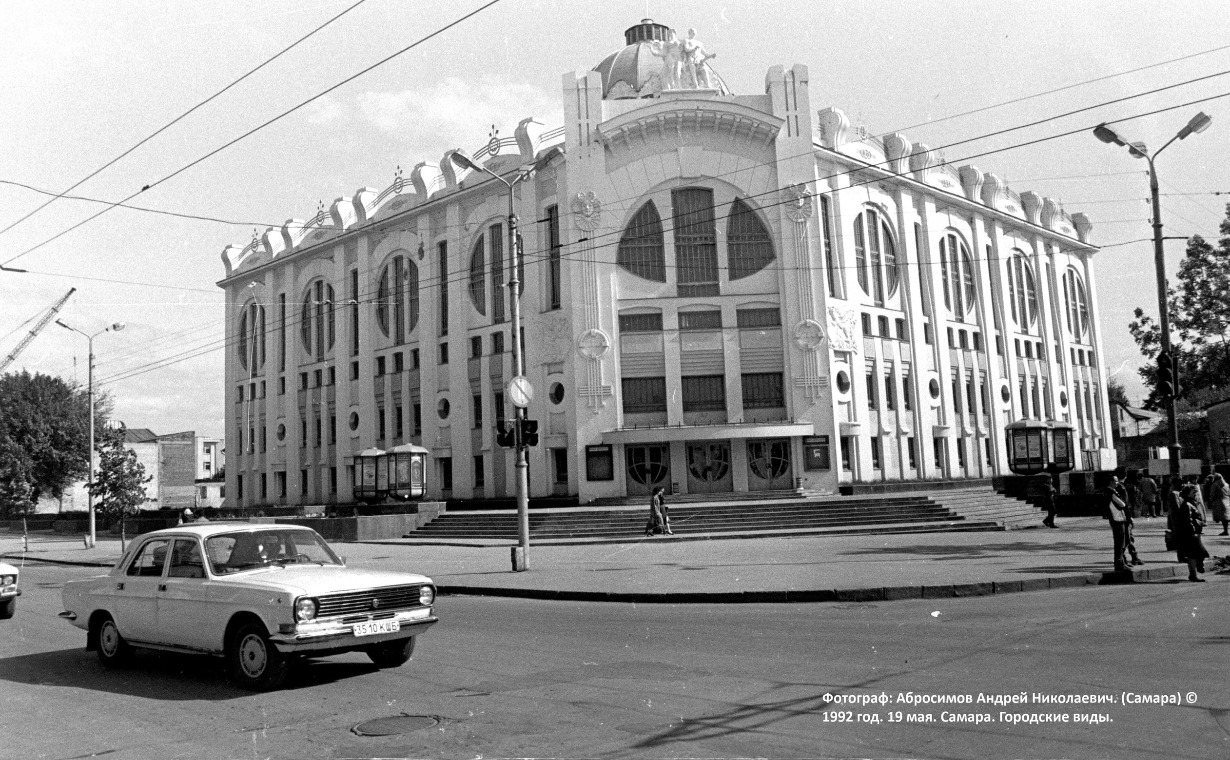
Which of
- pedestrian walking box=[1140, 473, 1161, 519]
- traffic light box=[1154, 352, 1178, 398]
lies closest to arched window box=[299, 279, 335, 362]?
pedestrian walking box=[1140, 473, 1161, 519]

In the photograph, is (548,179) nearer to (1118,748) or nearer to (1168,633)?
(1168,633)

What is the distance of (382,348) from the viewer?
49.4 meters

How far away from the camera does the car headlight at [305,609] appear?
25.8 ft

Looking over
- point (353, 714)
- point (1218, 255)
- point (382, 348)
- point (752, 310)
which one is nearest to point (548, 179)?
point (752, 310)

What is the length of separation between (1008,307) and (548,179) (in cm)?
2702

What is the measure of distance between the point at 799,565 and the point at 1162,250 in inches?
409

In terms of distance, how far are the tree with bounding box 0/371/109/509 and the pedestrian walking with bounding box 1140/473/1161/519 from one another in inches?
2299

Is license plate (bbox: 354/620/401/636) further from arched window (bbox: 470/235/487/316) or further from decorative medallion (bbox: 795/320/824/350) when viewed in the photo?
arched window (bbox: 470/235/487/316)

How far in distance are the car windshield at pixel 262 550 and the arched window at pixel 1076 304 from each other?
56.9 m

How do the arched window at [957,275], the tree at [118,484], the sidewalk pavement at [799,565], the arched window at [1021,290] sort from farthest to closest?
the arched window at [1021,290] → the arched window at [957,275] → the tree at [118,484] → the sidewalk pavement at [799,565]

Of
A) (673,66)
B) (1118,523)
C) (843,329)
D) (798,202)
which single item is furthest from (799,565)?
(673,66)

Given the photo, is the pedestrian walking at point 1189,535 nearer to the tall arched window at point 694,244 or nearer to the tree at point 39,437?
the tall arched window at point 694,244

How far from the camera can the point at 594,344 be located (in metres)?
38.6

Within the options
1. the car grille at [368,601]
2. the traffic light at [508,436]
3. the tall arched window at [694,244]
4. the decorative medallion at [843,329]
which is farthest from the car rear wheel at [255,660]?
the decorative medallion at [843,329]
